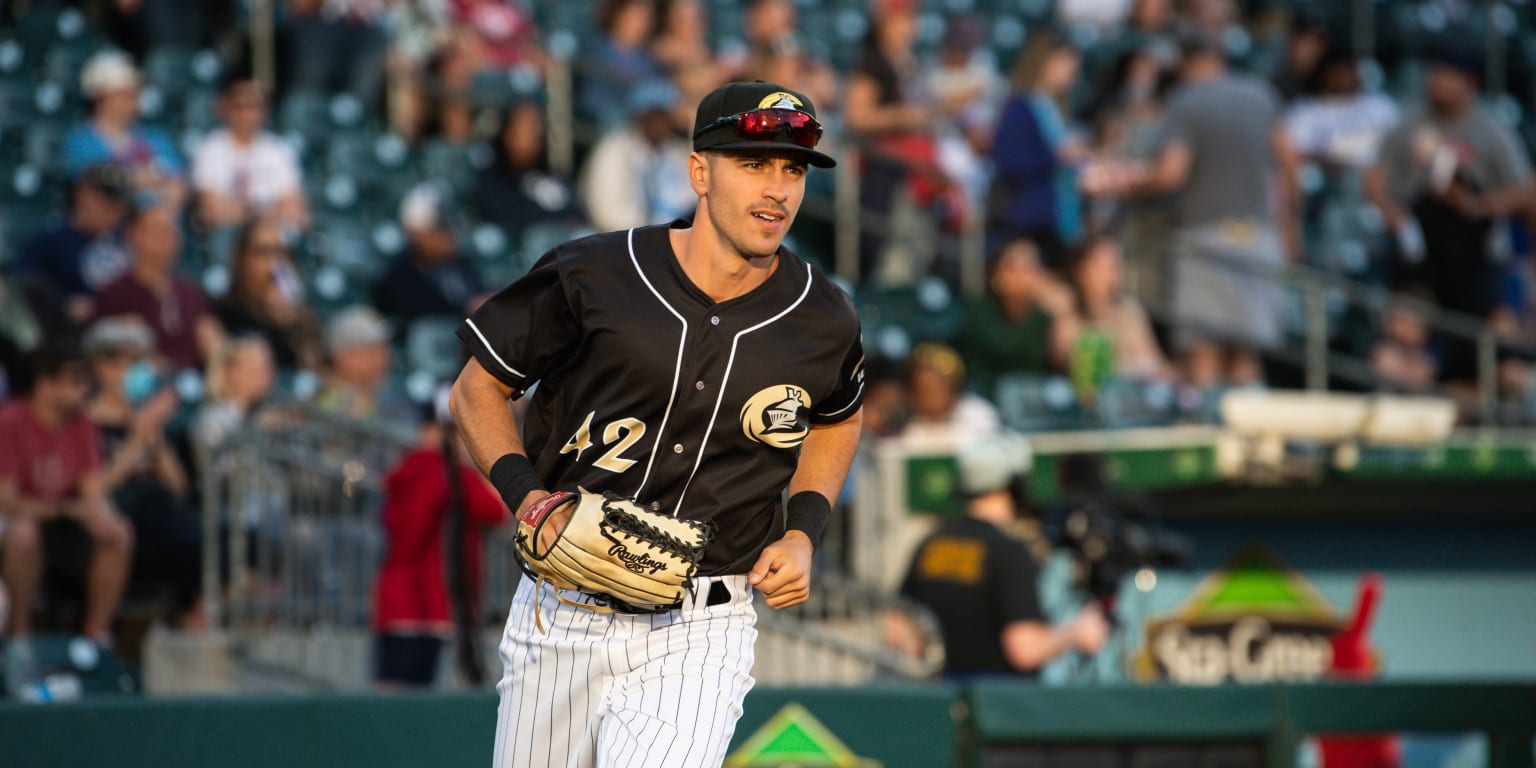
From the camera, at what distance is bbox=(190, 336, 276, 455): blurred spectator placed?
27.5 feet

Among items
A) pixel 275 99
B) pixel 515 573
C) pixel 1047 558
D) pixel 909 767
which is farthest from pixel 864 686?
pixel 275 99

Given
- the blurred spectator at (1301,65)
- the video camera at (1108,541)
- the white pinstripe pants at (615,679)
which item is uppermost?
the blurred spectator at (1301,65)

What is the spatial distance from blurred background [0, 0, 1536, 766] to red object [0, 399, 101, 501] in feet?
0.07

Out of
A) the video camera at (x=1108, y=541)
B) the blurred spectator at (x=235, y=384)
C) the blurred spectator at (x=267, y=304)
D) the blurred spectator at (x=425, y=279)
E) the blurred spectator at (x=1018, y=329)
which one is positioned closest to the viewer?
the video camera at (x=1108, y=541)

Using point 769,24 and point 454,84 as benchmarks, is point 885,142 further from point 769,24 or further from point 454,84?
point 454,84

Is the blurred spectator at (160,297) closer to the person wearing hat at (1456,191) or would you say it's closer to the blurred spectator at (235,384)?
the blurred spectator at (235,384)

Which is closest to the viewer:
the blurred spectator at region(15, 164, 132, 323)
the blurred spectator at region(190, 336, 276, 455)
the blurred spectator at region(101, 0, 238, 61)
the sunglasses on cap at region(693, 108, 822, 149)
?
the sunglasses on cap at region(693, 108, 822, 149)

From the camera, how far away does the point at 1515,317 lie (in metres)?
12.8

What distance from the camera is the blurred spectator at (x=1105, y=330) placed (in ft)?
34.0

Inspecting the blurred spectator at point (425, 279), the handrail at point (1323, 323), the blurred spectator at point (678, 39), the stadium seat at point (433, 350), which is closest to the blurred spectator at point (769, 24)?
the blurred spectator at point (678, 39)

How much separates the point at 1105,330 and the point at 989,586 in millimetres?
3785

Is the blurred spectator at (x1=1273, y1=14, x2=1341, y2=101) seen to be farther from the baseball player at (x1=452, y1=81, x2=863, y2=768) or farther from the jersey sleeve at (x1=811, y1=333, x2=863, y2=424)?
the baseball player at (x1=452, y1=81, x2=863, y2=768)

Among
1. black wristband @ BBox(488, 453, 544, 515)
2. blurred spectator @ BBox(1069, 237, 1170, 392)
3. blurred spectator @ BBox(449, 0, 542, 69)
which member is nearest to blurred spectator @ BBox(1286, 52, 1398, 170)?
blurred spectator @ BBox(1069, 237, 1170, 392)

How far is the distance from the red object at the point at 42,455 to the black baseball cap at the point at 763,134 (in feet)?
14.0
